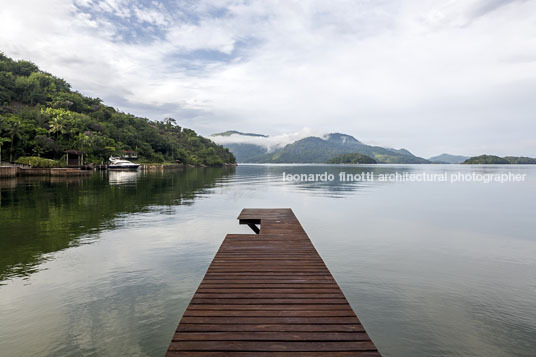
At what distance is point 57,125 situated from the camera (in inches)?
4156

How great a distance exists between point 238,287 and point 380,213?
24.4 meters

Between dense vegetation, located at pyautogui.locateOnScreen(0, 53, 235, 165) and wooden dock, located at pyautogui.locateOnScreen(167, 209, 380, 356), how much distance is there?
104 meters

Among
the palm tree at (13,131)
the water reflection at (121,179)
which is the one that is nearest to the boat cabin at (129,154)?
the palm tree at (13,131)

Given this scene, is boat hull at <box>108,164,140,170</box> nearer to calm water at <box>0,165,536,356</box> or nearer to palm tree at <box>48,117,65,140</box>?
palm tree at <box>48,117,65,140</box>

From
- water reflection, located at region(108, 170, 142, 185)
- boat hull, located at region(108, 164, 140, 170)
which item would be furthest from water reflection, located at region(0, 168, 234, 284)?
boat hull, located at region(108, 164, 140, 170)

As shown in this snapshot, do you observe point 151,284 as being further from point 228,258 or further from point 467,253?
point 467,253

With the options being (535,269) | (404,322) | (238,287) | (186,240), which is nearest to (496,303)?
(404,322)

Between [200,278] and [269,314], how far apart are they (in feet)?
20.5

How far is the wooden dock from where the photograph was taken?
17.2 ft

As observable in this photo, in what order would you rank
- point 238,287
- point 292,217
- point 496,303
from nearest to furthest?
1. point 238,287
2. point 496,303
3. point 292,217

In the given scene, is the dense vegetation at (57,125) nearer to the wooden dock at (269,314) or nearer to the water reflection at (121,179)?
the water reflection at (121,179)

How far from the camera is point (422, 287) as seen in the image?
1136 centimetres

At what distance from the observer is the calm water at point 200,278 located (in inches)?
309

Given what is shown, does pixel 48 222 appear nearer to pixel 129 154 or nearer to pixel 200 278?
pixel 200 278
